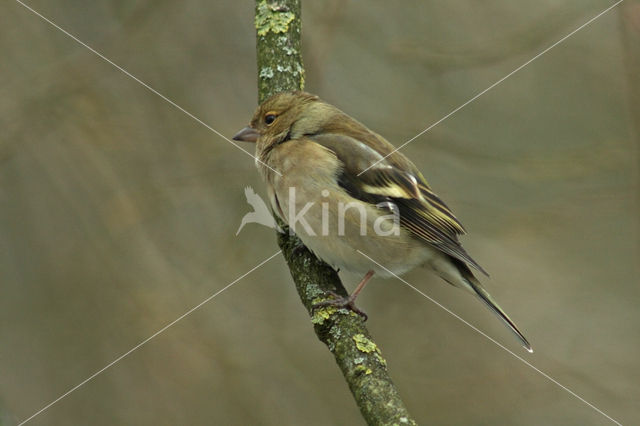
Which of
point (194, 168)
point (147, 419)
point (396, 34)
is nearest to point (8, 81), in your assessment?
point (194, 168)

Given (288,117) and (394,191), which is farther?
(288,117)

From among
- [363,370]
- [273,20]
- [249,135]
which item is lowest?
[363,370]

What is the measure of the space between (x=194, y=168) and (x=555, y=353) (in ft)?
11.7

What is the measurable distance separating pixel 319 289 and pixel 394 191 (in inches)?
Result: 31.7

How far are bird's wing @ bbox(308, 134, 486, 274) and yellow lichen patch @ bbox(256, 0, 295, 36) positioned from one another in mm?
867

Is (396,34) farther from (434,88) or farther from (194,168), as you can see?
(194,168)

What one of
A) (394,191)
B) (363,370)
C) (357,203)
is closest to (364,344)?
(363,370)

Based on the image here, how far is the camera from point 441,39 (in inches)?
265

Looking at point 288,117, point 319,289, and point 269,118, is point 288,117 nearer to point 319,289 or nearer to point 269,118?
Answer: point 269,118

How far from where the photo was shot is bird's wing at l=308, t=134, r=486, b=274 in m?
4.32

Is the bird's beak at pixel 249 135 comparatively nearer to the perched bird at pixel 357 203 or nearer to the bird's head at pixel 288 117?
the bird's head at pixel 288 117

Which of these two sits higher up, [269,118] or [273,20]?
[273,20]

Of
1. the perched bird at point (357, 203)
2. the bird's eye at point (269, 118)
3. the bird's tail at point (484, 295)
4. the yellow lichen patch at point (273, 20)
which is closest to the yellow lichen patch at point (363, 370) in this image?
the perched bird at point (357, 203)

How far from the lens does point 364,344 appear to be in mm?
3586
